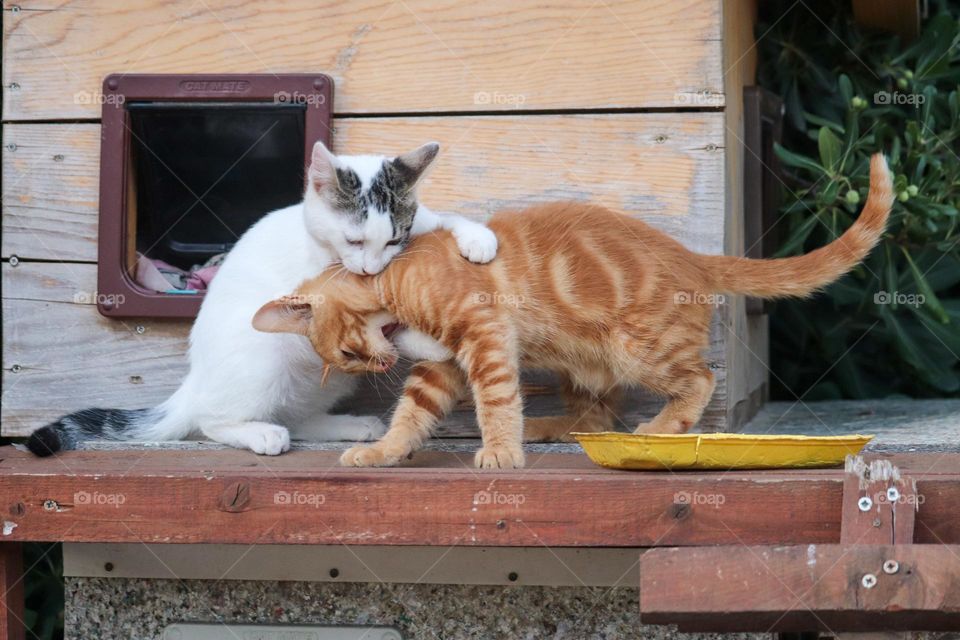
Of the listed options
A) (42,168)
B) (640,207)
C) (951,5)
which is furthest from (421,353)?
(951,5)

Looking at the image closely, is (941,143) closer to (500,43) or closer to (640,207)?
(640,207)

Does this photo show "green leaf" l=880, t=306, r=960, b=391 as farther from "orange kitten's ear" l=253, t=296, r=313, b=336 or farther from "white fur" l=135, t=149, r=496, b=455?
"orange kitten's ear" l=253, t=296, r=313, b=336

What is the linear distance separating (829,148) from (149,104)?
73.5 inches

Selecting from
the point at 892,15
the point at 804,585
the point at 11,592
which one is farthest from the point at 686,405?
the point at 892,15

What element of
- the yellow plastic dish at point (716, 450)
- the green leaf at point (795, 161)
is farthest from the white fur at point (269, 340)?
the green leaf at point (795, 161)

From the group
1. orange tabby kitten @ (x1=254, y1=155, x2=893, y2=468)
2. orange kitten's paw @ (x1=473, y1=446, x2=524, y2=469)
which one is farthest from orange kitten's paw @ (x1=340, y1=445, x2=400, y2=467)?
orange kitten's paw @ (x1=473, y1=446, x2=524, y2=469)

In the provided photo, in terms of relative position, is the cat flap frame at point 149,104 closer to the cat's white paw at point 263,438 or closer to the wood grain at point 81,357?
the wood grain at point 81,357

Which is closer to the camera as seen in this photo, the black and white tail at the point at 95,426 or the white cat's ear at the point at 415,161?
the black and white tail at the point at 95,426

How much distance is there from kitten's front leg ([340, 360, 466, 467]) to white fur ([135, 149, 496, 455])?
4.6 inches

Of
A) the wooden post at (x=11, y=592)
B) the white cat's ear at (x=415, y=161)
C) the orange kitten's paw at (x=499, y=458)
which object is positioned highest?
the white cat's ear at (x=415, y=161)

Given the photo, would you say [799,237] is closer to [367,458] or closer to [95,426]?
[367,458]

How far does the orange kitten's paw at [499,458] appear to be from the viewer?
233cm

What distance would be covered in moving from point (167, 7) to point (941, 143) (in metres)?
2.32

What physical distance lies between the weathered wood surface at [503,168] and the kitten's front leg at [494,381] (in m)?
0.52
